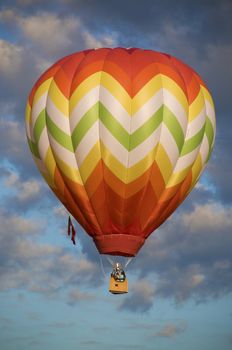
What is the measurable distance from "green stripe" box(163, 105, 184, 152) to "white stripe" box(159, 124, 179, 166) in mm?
134

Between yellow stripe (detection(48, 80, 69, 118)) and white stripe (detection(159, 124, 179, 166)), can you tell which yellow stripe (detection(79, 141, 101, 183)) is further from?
white stripe (detection(159, 124, 179, 166))

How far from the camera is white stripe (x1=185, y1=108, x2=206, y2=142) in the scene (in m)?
45.8

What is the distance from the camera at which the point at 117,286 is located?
44.8m

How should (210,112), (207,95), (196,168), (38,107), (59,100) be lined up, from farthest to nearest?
(207,95)
(210,112)
(196,168)
(38,107)
(59,100)

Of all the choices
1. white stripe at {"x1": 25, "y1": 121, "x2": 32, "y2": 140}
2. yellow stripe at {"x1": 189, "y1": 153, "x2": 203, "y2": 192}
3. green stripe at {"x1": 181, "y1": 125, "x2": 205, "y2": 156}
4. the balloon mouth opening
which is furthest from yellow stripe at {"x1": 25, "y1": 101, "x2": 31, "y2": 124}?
yellow stripe at {"x1": 189, "y1": 153, "x2": 203, "y2": 192}

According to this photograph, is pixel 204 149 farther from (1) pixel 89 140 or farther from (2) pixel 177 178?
(1) pixel 89 140

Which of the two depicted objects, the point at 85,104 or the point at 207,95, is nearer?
the point at 85,104

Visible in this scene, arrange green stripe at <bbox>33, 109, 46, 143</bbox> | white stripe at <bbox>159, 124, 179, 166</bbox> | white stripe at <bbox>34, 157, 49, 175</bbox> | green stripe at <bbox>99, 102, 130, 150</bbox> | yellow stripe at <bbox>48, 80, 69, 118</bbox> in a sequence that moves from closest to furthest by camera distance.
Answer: green stripe at <bbox>99, 102, 130, 150</bbox> < white stripe at <bbox>159, 124, 179, 166</bbox> < yellow stripe at <bbox>48, 80, 69, 118</bbox> < green stripe at <bbox>33, 109, 46, 143</bbox> < white stripe at <bbox>34, 157, 49, 175</bbox>

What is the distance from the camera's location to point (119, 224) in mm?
45188

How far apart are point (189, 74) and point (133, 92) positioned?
3.04 m

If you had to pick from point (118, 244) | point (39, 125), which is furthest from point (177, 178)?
point (39, 125)

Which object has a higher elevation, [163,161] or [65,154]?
[65,154]

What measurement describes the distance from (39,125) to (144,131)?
4.19m

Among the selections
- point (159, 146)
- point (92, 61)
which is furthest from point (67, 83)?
point (159, 146)
